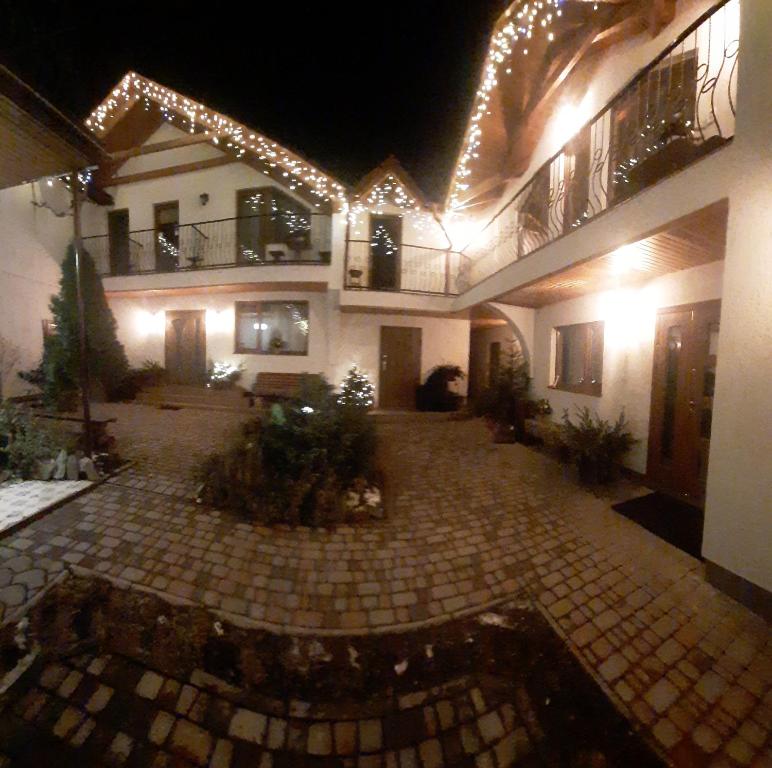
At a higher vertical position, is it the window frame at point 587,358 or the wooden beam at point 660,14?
the wooden beam at point 660,14

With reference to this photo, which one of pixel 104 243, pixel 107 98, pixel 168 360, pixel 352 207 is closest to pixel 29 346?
pixel 168 360

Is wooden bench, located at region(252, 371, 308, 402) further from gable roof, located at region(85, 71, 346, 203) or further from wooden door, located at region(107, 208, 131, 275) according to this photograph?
wooden door, located at region(107, 208, 131, 275)

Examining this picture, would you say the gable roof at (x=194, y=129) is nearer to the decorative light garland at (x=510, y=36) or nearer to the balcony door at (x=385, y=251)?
the balcony door at (x=385, y=251)

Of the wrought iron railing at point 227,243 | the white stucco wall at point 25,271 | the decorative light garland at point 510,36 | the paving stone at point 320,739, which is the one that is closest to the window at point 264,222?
the wrought iron railing at point 227,243

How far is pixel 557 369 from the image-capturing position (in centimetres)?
738

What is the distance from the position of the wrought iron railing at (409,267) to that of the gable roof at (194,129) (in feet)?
5.86

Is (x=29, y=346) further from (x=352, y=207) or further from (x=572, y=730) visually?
(x=572, y=730)

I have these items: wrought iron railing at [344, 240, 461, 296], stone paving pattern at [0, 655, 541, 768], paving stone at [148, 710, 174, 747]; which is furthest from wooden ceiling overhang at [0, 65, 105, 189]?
wrought iron railing at [344, 240, 461, 296]

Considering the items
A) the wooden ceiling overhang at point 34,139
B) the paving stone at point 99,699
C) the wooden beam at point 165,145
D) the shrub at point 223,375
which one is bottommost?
the paving stone at point 99,699

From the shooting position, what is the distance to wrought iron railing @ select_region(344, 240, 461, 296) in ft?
34.3

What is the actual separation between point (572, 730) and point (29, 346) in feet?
45.2

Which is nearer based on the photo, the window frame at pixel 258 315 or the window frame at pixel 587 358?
the window frame at pixel 587 358

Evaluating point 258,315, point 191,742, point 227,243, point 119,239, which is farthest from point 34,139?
point 119,239

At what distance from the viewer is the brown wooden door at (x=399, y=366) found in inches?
414
